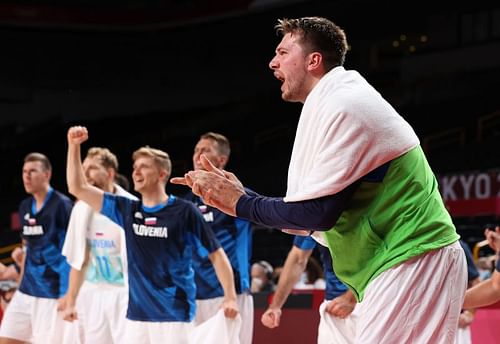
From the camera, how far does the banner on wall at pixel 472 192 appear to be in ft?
53.5

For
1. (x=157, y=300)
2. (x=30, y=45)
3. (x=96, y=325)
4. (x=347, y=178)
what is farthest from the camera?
(x=30, y=45)

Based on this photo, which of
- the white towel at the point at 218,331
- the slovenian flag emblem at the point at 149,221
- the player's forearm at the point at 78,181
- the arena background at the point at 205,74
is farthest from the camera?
the arena background at the point at 205,74

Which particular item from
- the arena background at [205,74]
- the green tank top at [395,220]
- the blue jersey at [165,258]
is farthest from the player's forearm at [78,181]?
the arena background at [205,74]

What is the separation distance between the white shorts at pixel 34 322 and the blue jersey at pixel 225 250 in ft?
5.05

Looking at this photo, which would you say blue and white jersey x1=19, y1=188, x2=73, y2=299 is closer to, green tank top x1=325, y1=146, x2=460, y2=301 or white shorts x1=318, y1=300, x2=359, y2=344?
white shorts x1=318, y1=300, x2=359, y2=344

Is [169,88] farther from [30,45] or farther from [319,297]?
[319,297]

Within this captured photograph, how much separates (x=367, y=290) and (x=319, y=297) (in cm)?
542

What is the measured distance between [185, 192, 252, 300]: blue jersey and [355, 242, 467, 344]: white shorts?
4.17 meters

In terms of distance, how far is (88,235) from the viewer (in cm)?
813

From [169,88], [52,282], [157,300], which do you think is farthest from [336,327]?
[169,88]

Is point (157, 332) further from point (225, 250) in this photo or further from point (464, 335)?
point (464, 335)

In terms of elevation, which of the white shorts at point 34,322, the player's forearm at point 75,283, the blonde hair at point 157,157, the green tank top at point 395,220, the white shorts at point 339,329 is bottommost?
the white shorts at point 34,322

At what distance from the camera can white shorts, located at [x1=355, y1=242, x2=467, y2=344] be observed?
333cm

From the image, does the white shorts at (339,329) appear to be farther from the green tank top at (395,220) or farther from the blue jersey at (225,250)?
the green tank top at (395,220)
